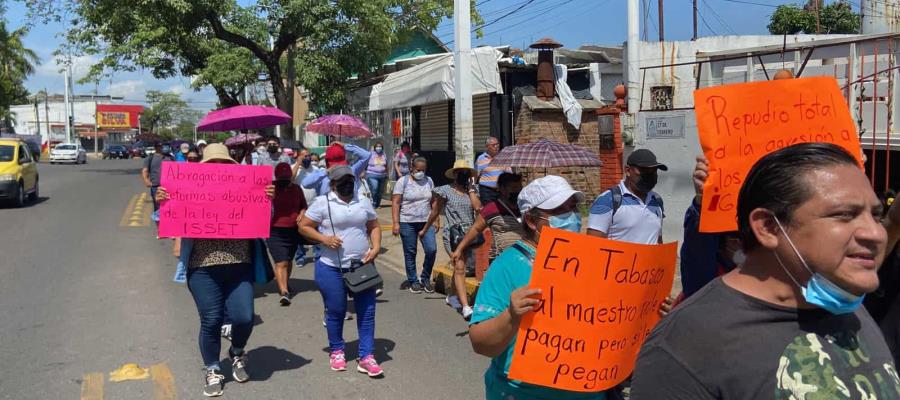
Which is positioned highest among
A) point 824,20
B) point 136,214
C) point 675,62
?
point 824,20

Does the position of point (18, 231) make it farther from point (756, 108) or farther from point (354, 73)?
point (756, 108)

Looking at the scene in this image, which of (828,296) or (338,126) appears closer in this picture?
(828,296)

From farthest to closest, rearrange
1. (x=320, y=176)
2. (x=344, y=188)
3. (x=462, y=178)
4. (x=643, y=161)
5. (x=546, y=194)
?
(x=320, y=176) → (x=462, y=178) → (x=344, y=188) → (x=643, y=161) → (x=546, y=194)

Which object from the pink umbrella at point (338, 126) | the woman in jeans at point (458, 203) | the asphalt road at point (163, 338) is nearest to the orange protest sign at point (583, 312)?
the asphalt road at point (163, 338)

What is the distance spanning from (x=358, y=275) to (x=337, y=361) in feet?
2.36

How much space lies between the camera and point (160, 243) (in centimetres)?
1217

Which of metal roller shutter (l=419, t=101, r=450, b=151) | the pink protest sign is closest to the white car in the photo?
metal roller shutter (l=419, t=101, r=450, b=151)

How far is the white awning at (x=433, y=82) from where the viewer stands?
13336 mm

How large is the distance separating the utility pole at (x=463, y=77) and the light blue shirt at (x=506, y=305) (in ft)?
25.8

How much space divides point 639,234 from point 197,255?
2933mm

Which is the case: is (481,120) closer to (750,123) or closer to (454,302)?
(454,302)

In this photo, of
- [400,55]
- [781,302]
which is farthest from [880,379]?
[400,55]

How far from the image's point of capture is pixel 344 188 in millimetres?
5555

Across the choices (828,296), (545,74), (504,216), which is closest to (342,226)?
(504,216)
